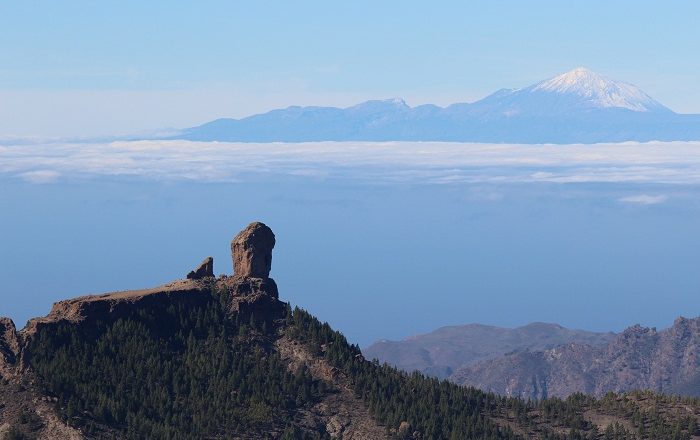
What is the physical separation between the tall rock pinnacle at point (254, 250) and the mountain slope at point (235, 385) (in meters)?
0.19

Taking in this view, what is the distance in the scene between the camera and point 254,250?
19138 centimetres

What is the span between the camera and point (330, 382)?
181250 millimetres

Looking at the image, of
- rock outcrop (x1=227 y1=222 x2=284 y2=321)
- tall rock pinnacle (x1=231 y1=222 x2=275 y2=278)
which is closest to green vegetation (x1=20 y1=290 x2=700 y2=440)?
rock outcrop (x1=227 y1=222 x2=284 y2=321)

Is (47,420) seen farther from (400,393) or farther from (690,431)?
(690,431)

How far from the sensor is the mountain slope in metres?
165

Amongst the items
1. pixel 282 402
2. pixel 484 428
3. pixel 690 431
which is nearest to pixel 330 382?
pixel 282 402

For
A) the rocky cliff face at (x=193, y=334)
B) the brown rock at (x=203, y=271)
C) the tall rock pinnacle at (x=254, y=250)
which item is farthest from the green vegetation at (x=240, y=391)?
the brown rock at (x=203, y=271)

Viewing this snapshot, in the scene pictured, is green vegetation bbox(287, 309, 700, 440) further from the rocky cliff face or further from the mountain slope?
the rocky cliff face

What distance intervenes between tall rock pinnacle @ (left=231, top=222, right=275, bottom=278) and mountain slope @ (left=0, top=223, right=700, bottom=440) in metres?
0.19

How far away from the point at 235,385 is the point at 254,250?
22.7 metres

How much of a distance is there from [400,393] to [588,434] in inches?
964

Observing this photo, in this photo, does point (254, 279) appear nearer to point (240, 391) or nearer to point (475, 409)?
point (240, 391)

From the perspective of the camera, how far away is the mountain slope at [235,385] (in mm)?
165000

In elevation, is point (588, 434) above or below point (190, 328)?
below
